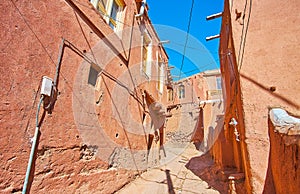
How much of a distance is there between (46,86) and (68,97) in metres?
0.62

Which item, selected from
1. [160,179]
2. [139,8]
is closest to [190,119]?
[160,179]

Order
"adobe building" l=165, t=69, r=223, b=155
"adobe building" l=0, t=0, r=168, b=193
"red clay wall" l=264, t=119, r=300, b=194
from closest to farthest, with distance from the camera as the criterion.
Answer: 1. "red clay wall" l=264, t=119, r=300, b=194
2. "adobe building" l=0, t=0, r=168, b=193
3. "adobe building" l=165, t=69, r=223, b=155

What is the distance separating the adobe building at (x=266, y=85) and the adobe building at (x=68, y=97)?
11.4 feet

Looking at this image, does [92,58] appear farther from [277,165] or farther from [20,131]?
[277,165]

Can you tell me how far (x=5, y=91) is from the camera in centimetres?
240

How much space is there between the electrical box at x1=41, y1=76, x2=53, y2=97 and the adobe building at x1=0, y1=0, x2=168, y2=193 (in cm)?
2

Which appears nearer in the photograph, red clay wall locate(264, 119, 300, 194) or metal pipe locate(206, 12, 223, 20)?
red clay wall locate(264, 119, 300, 194)

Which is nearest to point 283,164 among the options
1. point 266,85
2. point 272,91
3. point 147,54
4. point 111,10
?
point 272,91

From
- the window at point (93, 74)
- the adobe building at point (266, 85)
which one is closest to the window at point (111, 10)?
the window at point (93, 74)

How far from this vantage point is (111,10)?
5590 mm

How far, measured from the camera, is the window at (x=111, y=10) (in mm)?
5031

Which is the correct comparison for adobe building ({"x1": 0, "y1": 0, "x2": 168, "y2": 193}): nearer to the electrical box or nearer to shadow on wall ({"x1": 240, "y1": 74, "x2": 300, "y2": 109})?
the electrical box

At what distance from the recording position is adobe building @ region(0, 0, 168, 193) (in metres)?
2.51

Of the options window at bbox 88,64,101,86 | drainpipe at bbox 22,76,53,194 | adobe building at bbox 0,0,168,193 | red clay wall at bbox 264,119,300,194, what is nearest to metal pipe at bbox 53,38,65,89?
adobe building at bbox 0,0,168,193
